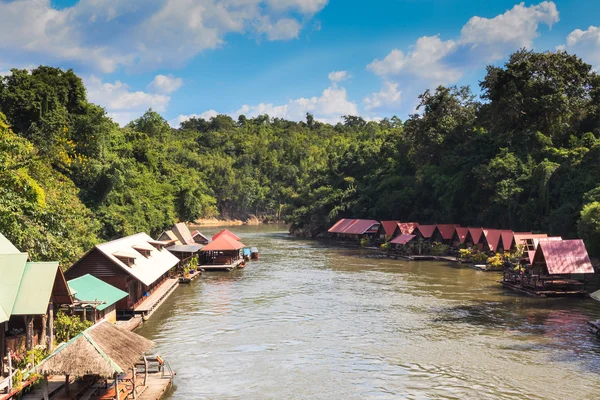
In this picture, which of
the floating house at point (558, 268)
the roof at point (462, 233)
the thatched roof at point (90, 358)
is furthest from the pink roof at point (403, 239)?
the thatched roof at point (90, 358)

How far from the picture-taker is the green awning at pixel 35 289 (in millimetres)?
19406

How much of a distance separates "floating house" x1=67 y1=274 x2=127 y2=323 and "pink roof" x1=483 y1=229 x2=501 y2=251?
A: 121 ft

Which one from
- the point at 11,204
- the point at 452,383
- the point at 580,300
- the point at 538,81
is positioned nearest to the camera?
the point at 452,383

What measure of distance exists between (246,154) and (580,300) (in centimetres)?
11991

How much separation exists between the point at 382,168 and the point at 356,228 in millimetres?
16884

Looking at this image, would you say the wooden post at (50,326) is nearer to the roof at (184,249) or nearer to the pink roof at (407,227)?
the roof at (184,249)

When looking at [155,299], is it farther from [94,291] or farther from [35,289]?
[35,289]

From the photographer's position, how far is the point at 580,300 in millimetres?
36656

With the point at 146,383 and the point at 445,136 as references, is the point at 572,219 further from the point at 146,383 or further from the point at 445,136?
the point at 146,383

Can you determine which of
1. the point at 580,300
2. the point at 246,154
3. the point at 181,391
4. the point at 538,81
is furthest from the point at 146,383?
the point at 246,154

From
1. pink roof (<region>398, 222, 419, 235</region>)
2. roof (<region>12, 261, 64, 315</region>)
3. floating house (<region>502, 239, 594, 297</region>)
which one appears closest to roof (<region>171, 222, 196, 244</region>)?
pink roof (<region>398, 222, 419, 235</region>)

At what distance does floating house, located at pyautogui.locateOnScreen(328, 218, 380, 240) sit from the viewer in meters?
79.6

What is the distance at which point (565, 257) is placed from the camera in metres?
37.7

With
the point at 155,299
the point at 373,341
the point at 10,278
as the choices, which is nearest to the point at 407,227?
→ the point at 155,299
